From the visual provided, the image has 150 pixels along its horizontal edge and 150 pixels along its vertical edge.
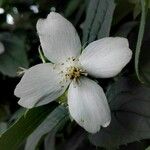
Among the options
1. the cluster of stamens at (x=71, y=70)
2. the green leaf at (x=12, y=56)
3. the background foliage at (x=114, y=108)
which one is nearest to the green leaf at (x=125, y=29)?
the background foliage at (x=114, y=108)

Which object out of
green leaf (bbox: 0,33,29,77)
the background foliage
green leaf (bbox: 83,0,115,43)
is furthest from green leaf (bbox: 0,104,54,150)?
green leaf (bbox: 0,33,29,77)

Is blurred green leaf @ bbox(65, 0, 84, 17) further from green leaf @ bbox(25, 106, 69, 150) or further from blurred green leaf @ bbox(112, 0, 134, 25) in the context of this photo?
green leaf @ bbox(25, 106, 69, 150)

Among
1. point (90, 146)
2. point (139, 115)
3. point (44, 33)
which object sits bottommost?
point (90, 146)

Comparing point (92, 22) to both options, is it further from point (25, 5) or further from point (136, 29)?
point (25, 5)

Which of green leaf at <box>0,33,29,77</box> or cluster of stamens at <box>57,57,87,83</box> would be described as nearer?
cluster of stamens at <box>57,57,87,83</box>

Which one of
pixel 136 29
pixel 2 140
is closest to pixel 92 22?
pixel 136 29
